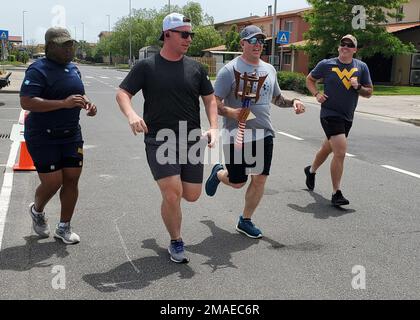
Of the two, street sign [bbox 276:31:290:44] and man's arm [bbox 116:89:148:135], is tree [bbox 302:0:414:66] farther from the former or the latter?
man's arm [bbox 116:89:148:135]

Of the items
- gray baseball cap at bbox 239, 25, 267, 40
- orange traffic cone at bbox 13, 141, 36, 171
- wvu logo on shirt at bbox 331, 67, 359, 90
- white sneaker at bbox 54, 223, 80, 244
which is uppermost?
gray baseball cap at bbox 239, 25, 267, 40

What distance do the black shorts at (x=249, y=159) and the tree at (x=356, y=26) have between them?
1010 inches

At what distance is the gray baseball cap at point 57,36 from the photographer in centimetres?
406

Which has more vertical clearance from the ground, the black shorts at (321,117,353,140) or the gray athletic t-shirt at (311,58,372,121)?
the gray athletic t-shirt at (311,58,372,121)

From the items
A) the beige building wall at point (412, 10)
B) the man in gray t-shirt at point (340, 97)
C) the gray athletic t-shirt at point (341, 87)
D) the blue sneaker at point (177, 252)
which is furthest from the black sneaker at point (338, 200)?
the beige building wall at point (412, 10)

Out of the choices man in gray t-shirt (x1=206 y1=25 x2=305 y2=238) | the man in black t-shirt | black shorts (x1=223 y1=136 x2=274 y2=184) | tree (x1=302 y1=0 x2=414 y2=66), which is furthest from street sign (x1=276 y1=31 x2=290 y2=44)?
the man in black t-shirt

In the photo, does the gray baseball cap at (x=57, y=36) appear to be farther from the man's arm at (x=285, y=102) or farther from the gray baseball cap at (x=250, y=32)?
the man's arm at (x=285, y=102)

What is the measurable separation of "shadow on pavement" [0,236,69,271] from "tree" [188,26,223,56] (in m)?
61.5

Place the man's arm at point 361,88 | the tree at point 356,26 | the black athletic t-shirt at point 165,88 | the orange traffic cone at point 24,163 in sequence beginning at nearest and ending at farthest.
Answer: the black athletic t-shirt at point 165,88, the man's arm at point 361,88, the orange traffic cone at point 24,163, the tree at point 356,26

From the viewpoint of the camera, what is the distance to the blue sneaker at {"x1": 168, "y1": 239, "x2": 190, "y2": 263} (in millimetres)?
3982

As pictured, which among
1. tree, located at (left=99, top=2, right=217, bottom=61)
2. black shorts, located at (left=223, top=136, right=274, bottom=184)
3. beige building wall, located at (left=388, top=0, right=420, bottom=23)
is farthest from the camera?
tree, located at (left=99, top=2, right=217, bottom=61)

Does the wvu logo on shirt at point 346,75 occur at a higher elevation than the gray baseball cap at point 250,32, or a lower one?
lower

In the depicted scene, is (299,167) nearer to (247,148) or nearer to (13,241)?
(247,148)

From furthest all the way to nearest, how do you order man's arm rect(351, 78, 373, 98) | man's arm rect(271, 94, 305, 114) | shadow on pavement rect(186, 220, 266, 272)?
1. man's arm rect(351, 78, 373, 98)
2. man's arm rect(271, 94, 305, 114)
3. shadow on pavement rect(186, 220, 266, 272)
